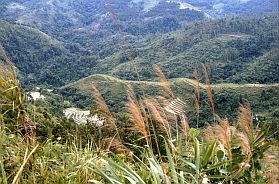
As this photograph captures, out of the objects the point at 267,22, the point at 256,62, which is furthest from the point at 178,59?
the point at 267,22

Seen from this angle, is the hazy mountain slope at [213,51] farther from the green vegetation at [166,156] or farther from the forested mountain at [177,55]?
the green vegetation at [166,156]

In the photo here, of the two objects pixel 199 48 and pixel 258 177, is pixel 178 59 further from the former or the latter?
pixel 258 177

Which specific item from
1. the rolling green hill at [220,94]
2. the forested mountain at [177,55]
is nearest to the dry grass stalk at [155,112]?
the rolling green hill at [220,94]

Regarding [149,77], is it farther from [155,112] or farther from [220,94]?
[155,112]

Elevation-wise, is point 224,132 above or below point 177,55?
above

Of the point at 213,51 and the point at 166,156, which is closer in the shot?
the point at 166,156

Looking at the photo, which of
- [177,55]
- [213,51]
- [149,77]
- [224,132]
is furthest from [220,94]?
[224,132]

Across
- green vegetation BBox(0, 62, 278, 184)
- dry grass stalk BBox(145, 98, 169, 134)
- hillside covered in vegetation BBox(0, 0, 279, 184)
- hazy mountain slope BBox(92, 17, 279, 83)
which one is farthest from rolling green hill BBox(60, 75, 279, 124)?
dry grass stalk BBox(145, 98, 169, 134)

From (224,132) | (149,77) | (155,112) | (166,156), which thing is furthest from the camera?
(149,77)

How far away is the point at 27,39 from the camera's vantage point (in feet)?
375

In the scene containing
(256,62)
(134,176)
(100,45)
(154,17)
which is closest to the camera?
(134,176)

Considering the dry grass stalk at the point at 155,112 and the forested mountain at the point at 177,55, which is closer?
the dry grass stalk at the point at 155,112

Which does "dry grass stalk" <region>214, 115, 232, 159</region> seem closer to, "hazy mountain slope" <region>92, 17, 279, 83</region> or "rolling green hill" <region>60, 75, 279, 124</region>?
"rolling green hill" <region>60, 75, 279, 124</region>

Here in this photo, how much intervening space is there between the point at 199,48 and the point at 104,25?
3456 inches
